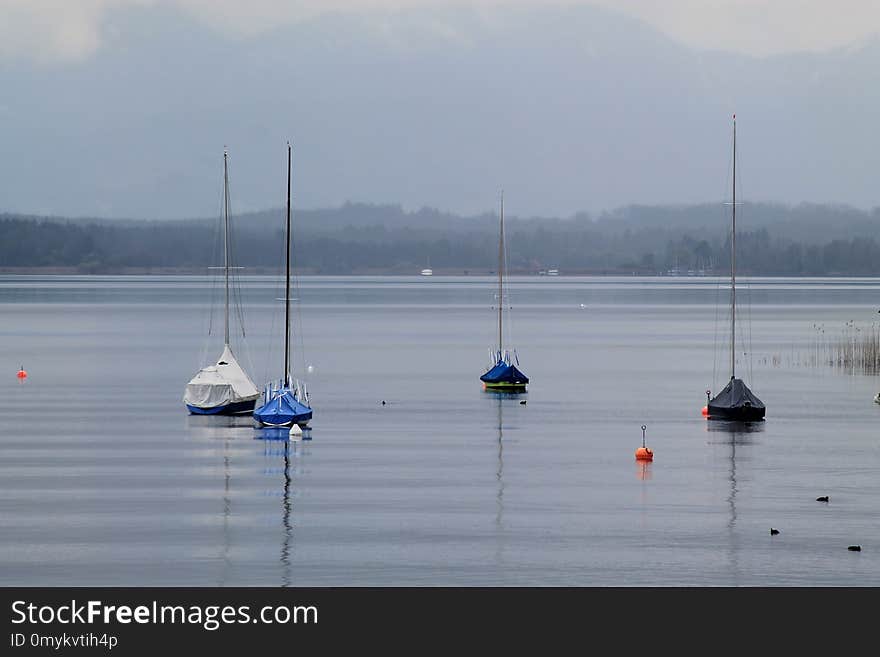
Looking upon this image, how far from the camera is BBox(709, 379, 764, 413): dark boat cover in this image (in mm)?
57188

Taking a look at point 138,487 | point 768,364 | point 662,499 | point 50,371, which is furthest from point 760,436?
point 50,371

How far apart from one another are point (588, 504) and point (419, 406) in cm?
2636

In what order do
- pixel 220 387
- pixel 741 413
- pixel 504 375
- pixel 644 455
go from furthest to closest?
pixel 504 375 < pixel 220 387 < pixel 741 413 < pixel 644 455

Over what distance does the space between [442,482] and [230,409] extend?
60.9 ft

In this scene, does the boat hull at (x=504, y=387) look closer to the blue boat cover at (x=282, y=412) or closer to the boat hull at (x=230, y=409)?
the boat hull at (x=230, y=409)

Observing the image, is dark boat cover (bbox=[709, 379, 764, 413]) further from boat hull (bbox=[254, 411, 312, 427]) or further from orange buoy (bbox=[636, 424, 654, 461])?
boat hull (bbox=[254, 411, 312, 427])

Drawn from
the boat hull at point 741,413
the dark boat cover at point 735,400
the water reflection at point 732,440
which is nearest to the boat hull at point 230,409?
the water reflection at point 732,440

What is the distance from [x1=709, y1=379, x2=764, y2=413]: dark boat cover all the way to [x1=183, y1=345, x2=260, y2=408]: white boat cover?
1690 cm

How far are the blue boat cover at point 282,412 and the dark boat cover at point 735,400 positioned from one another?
14.8 m

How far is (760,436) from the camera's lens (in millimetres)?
53156

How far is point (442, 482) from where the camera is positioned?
4159 centimetres

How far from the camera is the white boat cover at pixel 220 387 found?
58469 mm

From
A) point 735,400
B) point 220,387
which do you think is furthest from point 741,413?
point 220,387

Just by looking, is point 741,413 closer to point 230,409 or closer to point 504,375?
point 504,375
